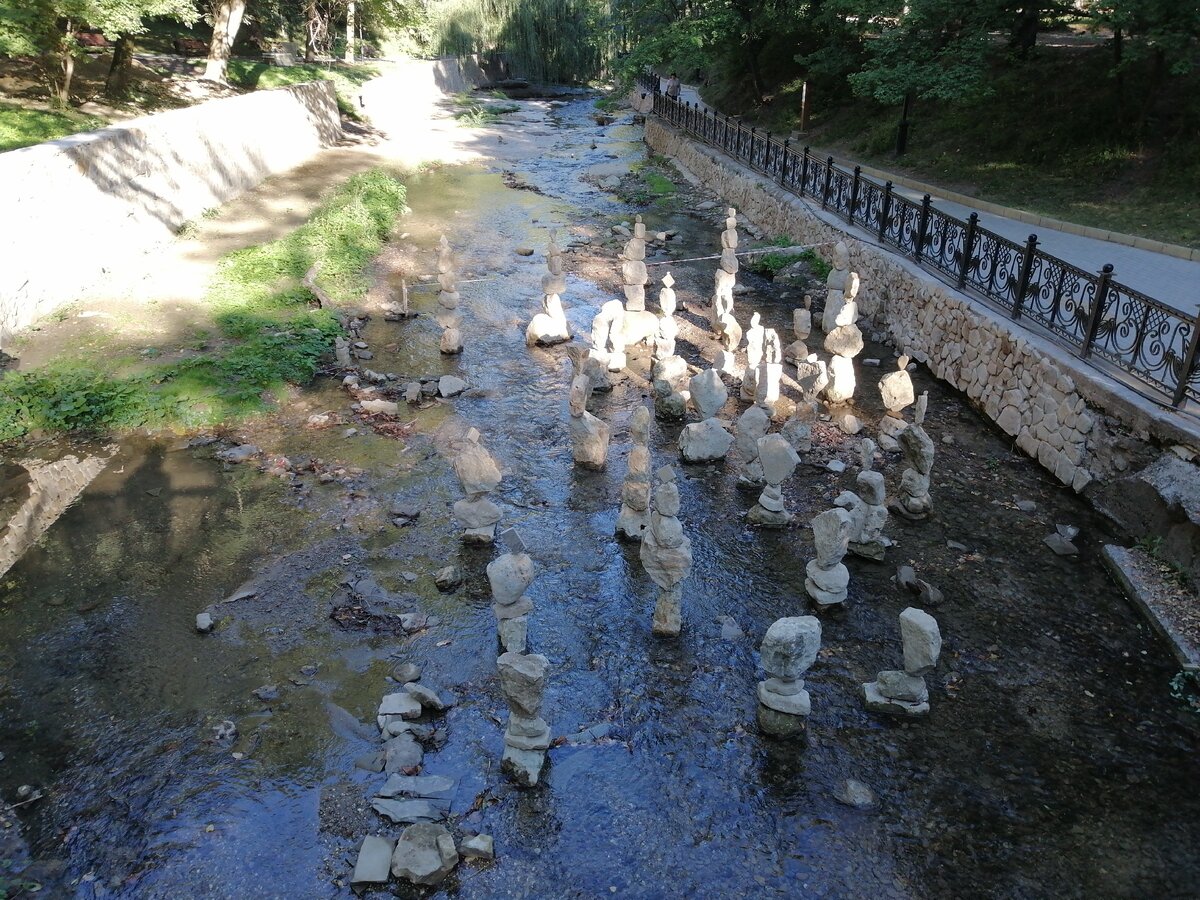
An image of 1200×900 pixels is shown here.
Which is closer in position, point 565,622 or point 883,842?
point 883,842

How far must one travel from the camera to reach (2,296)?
1125 centimetres

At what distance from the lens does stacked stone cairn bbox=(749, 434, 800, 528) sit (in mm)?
7992

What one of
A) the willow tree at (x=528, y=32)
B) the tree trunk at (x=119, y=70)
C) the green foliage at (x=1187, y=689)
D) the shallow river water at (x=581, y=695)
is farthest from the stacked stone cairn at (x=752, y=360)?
the willow tree at (x=528, y=32)

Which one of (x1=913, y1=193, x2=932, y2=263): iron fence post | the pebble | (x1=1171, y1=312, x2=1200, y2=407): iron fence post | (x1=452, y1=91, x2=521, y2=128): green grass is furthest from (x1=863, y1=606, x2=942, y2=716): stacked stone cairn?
(x1=452, y1=91, x2=521, y2=128): green grass

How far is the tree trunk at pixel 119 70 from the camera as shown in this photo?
76.1 feet

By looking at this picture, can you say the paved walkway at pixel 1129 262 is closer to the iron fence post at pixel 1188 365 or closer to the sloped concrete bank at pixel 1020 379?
the sloped concrete bank at pixel 1020 379

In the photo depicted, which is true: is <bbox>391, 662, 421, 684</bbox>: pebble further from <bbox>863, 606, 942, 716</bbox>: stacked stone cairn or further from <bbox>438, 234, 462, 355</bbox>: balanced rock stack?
<bbox>438, 234, 462, 355</bbox>: balanced rock stack

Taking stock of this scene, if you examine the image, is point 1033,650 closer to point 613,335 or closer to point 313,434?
point 613,335

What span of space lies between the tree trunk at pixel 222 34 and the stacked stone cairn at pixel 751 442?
81.0 feet

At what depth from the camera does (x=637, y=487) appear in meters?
7.89

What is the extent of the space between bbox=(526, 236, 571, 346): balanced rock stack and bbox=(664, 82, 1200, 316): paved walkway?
7.36 metres

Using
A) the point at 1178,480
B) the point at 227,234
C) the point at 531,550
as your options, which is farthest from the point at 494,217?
the point at 1178,480

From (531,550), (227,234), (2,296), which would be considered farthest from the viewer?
(227,234)

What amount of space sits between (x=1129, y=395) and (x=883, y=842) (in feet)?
18.4
